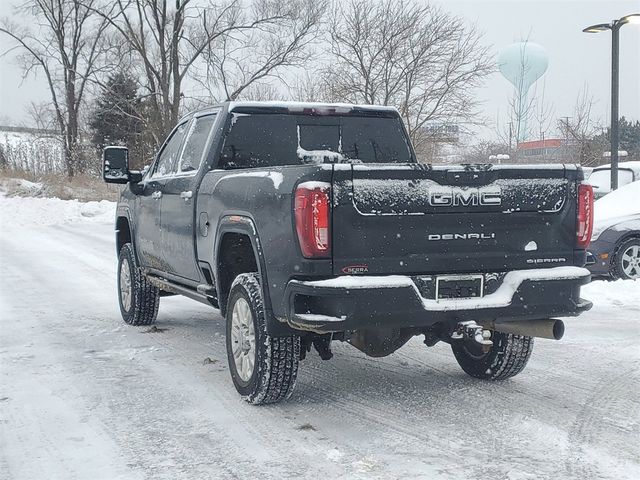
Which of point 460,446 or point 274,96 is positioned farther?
point 274,96

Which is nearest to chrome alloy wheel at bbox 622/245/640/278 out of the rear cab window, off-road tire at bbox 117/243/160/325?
the rear cab window

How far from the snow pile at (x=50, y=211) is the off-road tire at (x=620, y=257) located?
15553 millimetres

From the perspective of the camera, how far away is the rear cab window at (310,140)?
19.2 feet

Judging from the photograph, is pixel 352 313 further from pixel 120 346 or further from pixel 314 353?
pixel 120 346

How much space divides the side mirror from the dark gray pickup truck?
1.79 m

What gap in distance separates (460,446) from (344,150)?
116 inches

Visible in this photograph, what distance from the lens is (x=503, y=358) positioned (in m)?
5.16

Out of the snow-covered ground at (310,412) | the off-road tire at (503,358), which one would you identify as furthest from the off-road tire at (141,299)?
the off-road tire at (503,358)

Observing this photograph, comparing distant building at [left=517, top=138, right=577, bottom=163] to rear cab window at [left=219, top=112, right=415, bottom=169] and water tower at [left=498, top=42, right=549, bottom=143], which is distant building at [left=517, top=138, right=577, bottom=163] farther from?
rear cab window at [left=219, top=112, right=415, bottom=169]

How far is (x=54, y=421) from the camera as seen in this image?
14.6ft

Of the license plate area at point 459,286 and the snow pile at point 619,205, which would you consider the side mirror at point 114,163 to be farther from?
the snow pile at point 619,205

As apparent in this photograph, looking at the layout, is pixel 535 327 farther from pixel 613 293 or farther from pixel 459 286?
pixel 613 293

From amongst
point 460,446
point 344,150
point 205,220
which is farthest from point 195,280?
point 460,446

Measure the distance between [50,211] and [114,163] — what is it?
1795 centimetres
